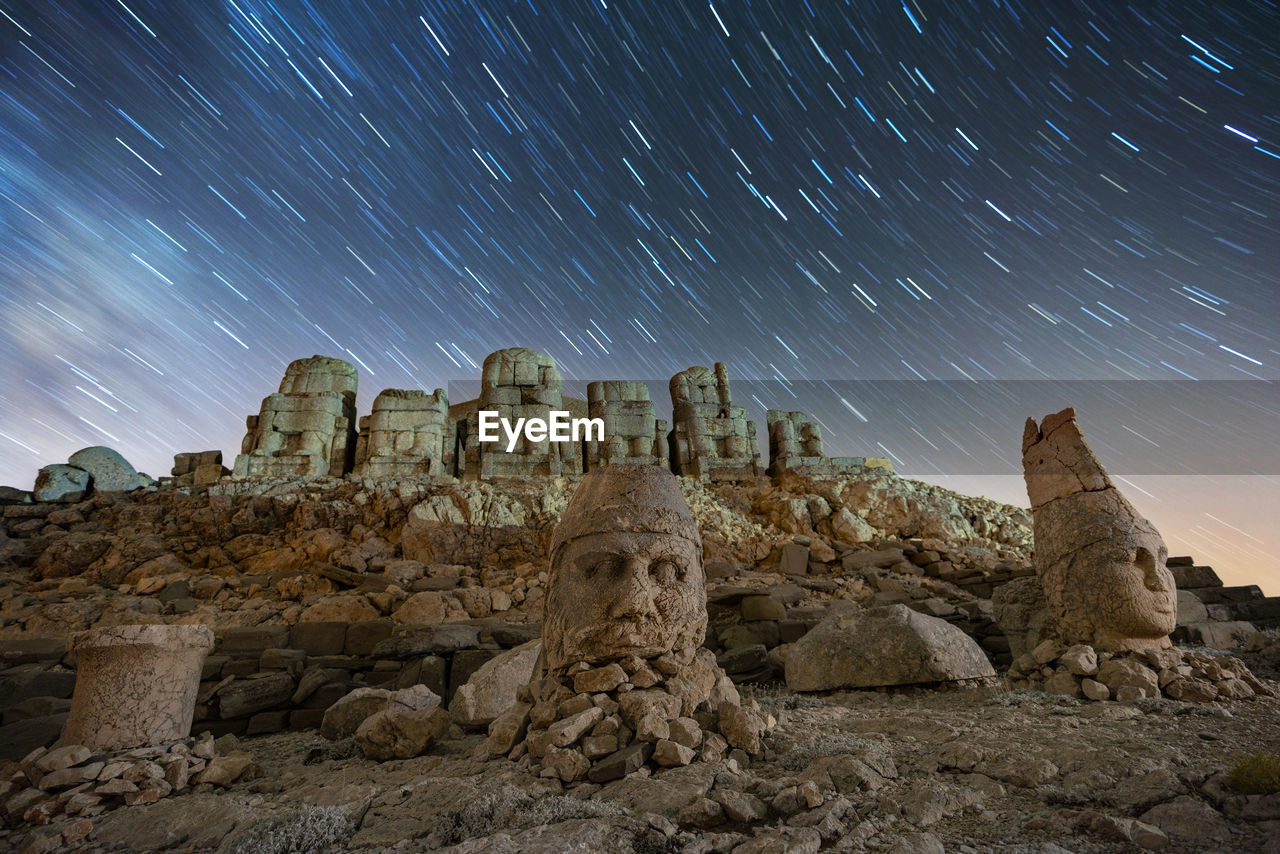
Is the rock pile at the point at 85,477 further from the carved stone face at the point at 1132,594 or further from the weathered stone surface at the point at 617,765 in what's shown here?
the carved stone face at the point at 1132,594

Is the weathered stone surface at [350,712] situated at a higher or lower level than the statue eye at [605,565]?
lower

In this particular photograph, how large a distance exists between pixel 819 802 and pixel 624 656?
5.72ft

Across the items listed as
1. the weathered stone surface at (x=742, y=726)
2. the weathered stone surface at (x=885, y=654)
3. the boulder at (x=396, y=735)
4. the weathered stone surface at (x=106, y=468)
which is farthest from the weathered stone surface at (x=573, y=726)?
the weathered stone surface at (x=106, y=468)

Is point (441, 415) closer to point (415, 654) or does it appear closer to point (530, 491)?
point (530, 491)

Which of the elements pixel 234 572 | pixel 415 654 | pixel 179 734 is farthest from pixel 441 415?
pixel 179 734

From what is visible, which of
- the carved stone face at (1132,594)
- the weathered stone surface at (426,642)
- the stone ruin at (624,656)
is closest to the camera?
the stone ruin at (624,656)

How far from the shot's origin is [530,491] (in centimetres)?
1498

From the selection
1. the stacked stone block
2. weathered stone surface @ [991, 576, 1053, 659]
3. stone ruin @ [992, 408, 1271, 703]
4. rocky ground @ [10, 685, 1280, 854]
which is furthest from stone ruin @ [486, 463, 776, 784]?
the stacked stone block

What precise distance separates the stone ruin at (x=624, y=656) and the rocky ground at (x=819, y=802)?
201 millimetres

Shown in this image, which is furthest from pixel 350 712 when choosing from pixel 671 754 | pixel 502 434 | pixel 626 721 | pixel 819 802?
pixel 502 434

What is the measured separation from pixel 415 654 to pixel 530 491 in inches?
278

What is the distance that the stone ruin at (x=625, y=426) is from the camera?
18.0 metres

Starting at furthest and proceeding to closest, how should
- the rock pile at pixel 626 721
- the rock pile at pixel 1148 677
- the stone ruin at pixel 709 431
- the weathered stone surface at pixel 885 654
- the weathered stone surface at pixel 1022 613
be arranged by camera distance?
the stone ruin at pixel 709 431
the weathered stone surface at pixel 1022 613
the weathered stone surface at pixel 885 654
the rock pile at pixel 1148 677
the rock pile at pixel 626 721

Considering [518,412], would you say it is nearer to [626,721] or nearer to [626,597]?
[626,597]
